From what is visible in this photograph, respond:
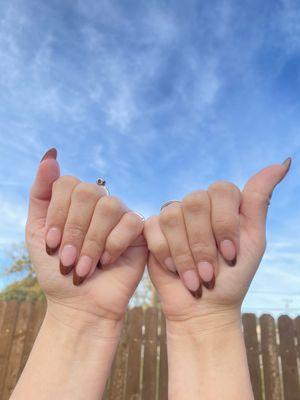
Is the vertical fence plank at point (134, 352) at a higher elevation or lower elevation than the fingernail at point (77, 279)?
higher

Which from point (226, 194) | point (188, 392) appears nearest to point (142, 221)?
point (226, 194)

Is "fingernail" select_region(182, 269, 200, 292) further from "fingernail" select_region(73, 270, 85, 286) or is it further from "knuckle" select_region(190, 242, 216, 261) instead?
"fingernail" select_region(73, 270, 85, 286)

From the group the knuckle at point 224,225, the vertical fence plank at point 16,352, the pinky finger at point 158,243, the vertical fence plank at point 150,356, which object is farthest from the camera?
the vertical fence plank at point 16,352

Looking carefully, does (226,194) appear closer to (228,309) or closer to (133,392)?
(228,309)

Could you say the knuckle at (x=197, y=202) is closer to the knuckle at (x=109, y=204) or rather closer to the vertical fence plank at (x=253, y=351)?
the knuckle at (x=109, y=204)

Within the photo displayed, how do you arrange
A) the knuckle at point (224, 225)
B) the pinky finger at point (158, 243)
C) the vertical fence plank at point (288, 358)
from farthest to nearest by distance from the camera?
the vertical fence plank at point (288, 358) → the pinky finger at point (158, 243) → the knuckle at point (224, 225)

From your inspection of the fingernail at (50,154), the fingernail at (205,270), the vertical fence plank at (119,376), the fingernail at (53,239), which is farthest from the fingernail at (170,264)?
the vertical fence plank at (119,376)

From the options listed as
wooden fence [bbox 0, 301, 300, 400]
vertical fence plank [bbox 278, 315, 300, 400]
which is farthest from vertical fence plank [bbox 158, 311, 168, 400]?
vertical fence plank [bbox 278, 315, 300, 400]

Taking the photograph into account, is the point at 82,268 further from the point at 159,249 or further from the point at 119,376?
the point at 119,376
